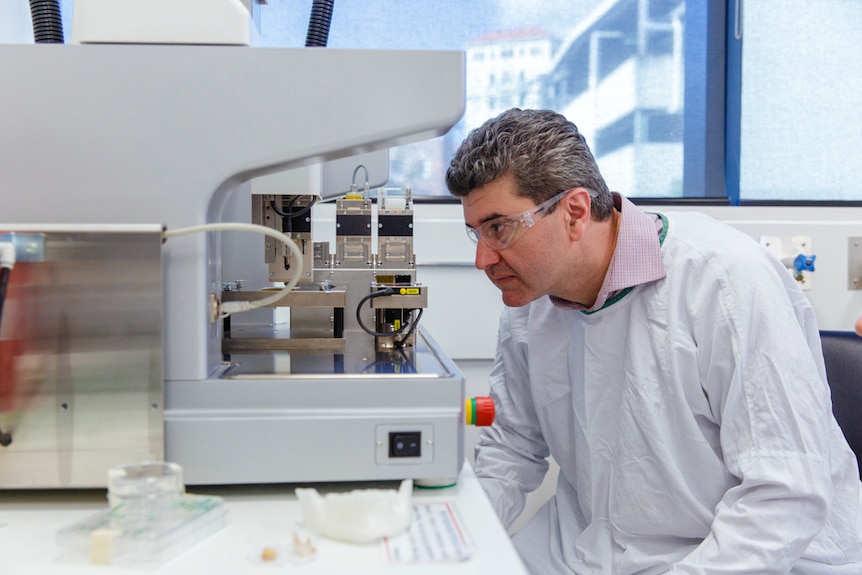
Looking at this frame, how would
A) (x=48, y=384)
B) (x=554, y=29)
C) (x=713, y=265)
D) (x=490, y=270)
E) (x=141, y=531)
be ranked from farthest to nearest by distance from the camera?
(x=554, y=29) < (x=490, y=270) < (x=713, y=265) < (x=48, y=384) < (x=141, y=531)

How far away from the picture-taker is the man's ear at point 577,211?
1.19 metres

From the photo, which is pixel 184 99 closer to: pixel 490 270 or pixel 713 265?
pixel 490 270

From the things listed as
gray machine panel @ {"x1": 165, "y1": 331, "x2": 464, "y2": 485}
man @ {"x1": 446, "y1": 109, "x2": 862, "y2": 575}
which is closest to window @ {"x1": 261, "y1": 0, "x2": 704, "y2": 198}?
man @ {"x1": 446, "y1": 109, "x2": 862, "y2": 575}

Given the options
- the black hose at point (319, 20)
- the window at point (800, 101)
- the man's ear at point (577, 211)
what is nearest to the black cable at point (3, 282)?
the black hose at point (319, 20)

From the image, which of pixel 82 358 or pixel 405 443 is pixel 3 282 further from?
pixel 405 443

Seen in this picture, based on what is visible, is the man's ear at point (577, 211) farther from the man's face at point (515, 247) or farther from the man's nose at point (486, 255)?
the man's nose at point (486, 255)

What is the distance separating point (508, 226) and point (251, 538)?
0.65 meters

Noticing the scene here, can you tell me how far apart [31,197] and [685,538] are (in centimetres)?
107

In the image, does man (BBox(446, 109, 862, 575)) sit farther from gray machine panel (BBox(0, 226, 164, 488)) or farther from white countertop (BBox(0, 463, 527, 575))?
gray machine panel (BBox(0, 226, 164, 488))

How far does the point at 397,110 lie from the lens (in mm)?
910

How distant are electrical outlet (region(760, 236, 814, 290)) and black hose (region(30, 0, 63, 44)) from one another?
70.0 inches

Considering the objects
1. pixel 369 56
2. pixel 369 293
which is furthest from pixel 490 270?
pixel 369 56

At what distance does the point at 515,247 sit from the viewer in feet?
3.95

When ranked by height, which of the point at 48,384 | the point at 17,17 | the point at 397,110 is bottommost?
the point at 48,384
